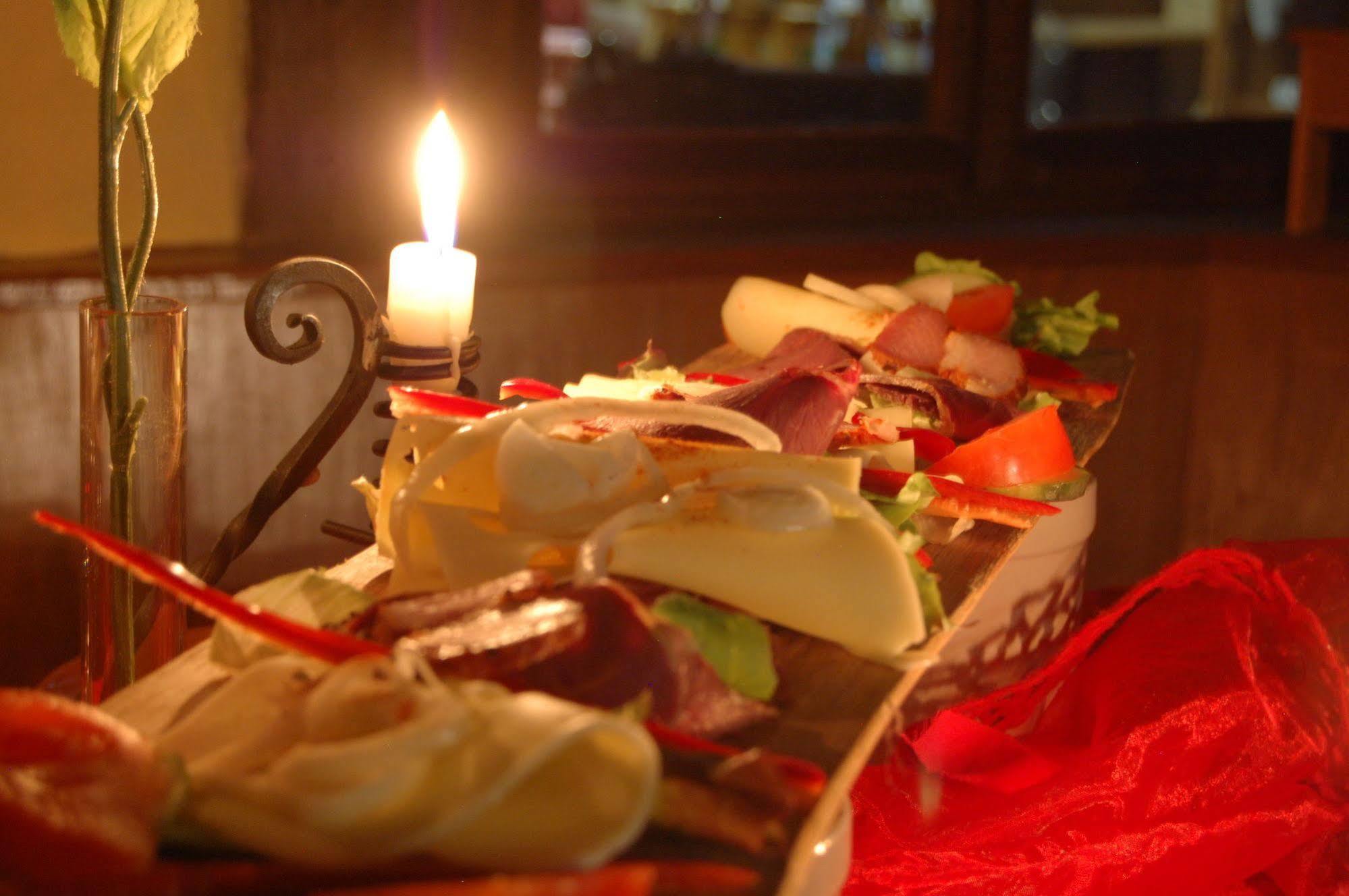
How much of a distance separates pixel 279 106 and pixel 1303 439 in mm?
2581

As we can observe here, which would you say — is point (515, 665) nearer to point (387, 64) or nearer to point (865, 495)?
point (865, 495)

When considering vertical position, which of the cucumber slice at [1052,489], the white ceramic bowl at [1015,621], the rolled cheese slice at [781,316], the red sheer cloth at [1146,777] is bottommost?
the red sheer cloth at [1146,777]

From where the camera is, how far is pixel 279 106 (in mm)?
2984

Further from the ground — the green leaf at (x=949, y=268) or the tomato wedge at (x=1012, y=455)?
the green leaf at (x=949, y=268)

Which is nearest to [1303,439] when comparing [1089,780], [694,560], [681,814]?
[1089,780]

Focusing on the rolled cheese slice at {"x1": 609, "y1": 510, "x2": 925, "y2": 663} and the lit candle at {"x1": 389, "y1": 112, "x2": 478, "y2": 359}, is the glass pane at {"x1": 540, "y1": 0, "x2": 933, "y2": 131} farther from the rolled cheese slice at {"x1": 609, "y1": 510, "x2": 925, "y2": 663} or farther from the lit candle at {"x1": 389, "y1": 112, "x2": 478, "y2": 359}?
the rolled cheese slice at {"x1": 609, "y1": 510, "x2": 925, "y2": 663}

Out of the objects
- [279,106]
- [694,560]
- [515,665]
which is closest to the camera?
[515,665]

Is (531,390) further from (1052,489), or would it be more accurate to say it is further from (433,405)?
(1052,489)

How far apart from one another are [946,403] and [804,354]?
0.23 metres

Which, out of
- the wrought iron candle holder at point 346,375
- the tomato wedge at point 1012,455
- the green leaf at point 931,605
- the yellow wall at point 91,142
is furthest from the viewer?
the yellow wall at point 91,142

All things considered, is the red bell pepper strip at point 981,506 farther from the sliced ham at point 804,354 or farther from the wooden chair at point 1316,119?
the wooden chair at point 1316,119

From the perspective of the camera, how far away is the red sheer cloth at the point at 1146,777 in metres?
1.58

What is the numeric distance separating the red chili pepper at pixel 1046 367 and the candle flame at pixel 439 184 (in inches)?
38.0

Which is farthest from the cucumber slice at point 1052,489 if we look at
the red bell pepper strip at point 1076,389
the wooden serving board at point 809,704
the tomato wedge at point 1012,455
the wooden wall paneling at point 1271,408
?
the wooden wall paneling at point 1271,408
